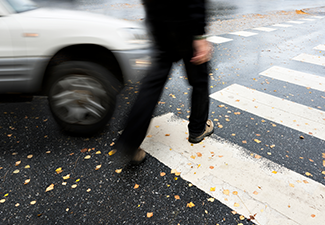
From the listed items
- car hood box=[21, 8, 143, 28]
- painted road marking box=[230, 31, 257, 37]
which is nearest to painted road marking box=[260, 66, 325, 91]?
painted road marking box=[230, 31, 257, 37]

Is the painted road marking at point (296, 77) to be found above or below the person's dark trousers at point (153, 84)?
below

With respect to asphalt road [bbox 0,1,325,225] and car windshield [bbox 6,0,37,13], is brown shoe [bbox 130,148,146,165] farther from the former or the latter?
car windshield [bbox 6,0,37,13]

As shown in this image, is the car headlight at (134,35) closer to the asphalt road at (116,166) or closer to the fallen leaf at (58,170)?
the asphalt road at (116,166)

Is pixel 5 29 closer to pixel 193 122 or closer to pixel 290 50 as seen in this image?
pixel 193 122

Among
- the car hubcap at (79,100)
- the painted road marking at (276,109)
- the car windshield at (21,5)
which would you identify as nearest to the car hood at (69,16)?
the car windshield at (21,5)

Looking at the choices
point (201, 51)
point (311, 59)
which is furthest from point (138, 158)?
point (311, 59)

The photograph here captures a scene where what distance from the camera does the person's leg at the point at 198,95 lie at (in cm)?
258

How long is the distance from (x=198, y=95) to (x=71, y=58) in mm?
1676

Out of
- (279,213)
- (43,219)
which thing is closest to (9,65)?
(43,219)

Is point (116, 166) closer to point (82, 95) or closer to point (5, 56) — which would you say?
point (82, 95)

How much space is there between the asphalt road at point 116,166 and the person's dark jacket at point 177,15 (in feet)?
4.89

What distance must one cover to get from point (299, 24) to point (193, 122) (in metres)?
10.6

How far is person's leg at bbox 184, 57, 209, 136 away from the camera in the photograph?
258 cm

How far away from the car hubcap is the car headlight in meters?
0.67
